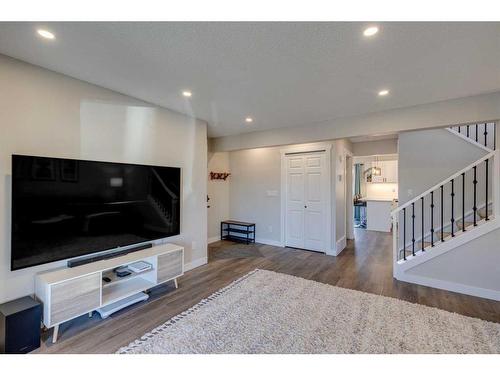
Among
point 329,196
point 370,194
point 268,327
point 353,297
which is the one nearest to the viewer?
point 268,327

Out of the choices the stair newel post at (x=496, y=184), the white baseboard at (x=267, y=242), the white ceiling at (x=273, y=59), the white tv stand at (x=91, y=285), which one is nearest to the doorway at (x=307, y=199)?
the white baseboard at (x=267, y=242)

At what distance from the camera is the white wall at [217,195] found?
18.7ft

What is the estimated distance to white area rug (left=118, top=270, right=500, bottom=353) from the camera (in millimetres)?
1925

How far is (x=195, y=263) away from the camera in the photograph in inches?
154

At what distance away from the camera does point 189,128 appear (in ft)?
12.6

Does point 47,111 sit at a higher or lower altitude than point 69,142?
higher

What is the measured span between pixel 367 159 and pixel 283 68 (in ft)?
22.9

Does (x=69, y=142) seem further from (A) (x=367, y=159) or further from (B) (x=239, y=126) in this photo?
(A) (x=367, y=159)

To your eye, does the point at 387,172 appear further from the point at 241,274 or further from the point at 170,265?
the point at 170,265

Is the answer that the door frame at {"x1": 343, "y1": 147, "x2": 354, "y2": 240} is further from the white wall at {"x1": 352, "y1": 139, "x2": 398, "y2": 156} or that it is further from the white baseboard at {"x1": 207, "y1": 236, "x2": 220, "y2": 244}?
the white baseboard at {"x1": 207, "y1": 236, "x2": 220, "y2": 244}

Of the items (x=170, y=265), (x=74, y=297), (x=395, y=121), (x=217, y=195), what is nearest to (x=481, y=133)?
(x=395, y=121)

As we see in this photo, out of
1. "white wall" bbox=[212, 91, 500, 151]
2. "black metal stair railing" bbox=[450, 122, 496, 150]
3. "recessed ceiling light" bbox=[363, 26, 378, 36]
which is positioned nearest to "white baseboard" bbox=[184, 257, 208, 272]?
"white wall" bbox=[212, 91, 500, 151]

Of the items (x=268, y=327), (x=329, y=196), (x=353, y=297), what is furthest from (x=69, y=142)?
(x=329, y=196)

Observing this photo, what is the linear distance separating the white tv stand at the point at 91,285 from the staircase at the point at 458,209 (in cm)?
336
